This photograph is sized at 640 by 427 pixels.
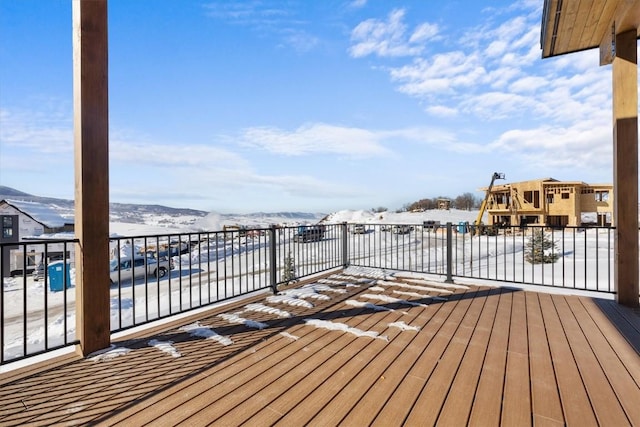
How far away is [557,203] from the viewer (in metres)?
17.8

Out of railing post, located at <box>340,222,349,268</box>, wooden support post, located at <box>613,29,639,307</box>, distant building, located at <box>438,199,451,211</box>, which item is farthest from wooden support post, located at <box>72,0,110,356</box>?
distant building, located at <box>438,199,451,211</box>

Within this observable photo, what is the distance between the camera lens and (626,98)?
3.11 metres

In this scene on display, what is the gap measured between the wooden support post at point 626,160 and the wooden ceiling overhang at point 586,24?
7.0 inches

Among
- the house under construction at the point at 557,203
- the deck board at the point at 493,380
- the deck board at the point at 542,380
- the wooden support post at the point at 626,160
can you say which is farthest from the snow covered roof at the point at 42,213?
the house under construction at the point at 557,203

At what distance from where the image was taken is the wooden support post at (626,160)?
10.1 feet

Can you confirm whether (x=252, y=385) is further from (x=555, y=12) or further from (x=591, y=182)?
(x=591, y=182)

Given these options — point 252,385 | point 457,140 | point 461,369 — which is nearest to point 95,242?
point 252,385

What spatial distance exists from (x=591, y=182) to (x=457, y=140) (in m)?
13.1

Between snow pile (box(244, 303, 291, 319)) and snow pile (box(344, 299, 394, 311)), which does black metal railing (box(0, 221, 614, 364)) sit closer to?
snow pile (box(244, 303, 291, 319))

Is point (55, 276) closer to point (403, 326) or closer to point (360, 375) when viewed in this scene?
point (403, 326)

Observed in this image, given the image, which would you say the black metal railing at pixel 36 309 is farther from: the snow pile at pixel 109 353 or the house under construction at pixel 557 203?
the house under construction at pixel 557 203

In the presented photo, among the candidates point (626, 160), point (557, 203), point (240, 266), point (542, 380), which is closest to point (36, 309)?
point (240, 266)

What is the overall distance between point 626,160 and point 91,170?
4.88 metres

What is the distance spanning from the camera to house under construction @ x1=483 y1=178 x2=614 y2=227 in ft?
56.8
